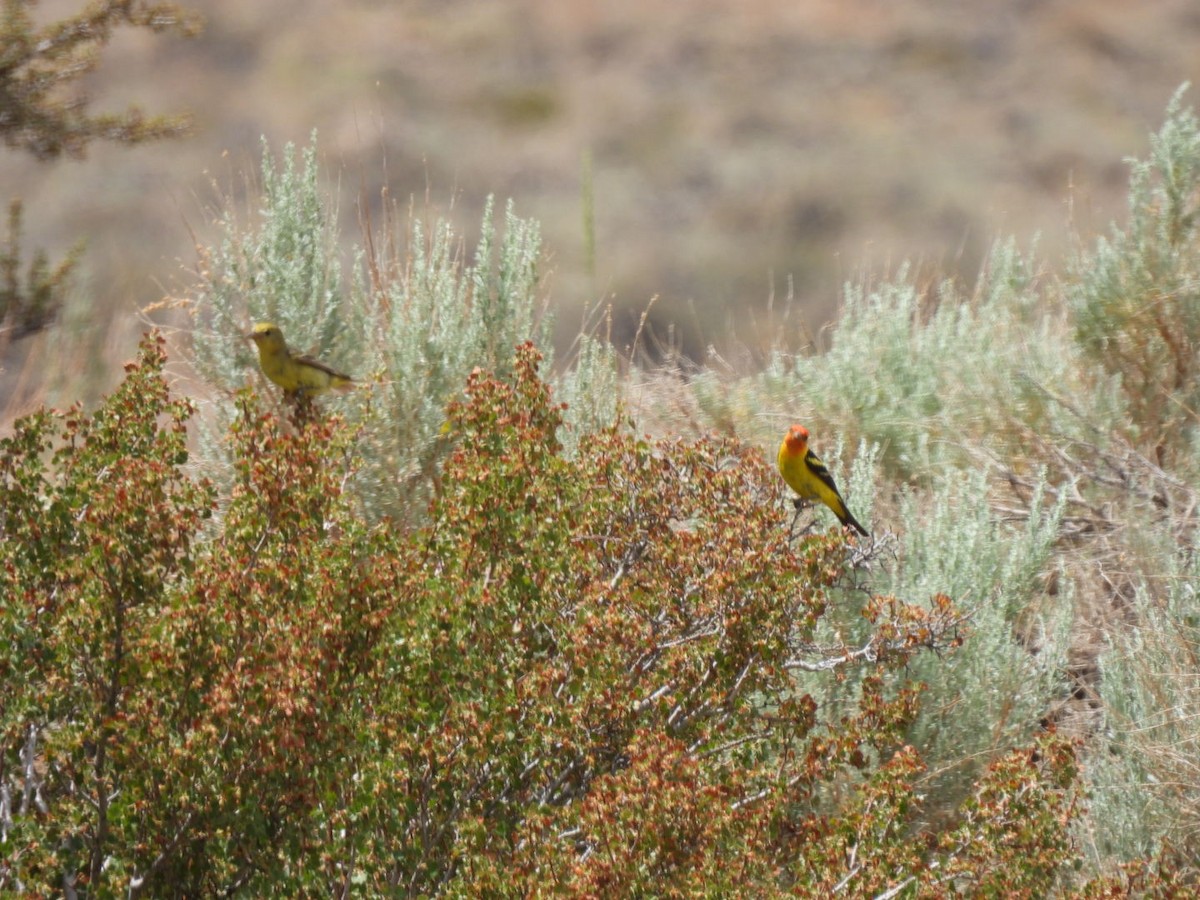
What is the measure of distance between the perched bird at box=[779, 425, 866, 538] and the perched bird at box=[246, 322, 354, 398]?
4.29 feet

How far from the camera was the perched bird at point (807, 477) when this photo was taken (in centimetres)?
387

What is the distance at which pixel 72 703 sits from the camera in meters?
2.74

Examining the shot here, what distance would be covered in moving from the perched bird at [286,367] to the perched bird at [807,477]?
1307 millimetres

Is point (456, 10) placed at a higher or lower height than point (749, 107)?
higher

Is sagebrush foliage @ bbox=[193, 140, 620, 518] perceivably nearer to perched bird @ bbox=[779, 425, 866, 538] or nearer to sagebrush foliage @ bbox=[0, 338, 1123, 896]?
perched bird @ bbox=[779, 425, 866, 538]

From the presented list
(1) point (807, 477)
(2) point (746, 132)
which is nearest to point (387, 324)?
(1) point (807, 477)

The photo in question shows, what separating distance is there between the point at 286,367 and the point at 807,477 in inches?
57.4

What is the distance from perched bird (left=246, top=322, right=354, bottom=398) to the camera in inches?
163

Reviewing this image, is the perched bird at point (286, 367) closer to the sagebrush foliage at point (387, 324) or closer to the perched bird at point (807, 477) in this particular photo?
the sagebrush foliage at point (387, 324)

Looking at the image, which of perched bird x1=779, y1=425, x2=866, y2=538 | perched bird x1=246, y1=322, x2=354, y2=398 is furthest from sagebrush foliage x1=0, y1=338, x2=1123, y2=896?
perched bird x1=246, y1=322, x2=354, y2=398

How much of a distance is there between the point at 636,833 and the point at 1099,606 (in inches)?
96.2

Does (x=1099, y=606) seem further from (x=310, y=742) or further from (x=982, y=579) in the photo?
(x=310, y=742)

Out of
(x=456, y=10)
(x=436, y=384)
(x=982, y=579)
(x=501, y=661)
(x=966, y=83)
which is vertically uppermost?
(x=501, y=661)

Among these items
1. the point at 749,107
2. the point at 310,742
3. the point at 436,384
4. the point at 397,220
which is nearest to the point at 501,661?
the point at 310,742
